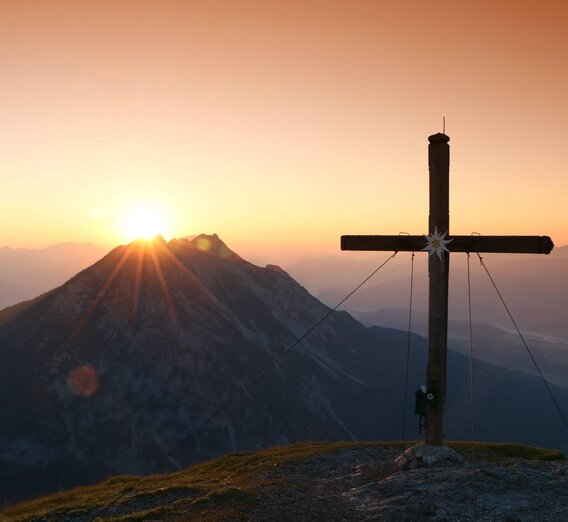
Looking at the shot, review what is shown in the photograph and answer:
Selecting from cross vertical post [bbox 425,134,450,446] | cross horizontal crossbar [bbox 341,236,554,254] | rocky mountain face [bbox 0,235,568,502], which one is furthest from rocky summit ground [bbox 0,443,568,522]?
rocky mountain face [bbox 0,235,568,502]

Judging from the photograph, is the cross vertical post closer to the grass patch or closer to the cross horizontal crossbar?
the cross horizontal crossbar

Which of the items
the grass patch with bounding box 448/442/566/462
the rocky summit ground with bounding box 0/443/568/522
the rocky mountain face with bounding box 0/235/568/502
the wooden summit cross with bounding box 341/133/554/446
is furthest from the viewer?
the rocky mountain face with bounding box 0/235/568/502

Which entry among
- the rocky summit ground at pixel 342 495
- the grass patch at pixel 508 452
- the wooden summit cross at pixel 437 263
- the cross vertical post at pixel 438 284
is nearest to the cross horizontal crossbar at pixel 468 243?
the wooden summit cross at pixel 437 263

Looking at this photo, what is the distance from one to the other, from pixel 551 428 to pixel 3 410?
189 meters

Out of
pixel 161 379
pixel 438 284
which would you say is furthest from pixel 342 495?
pixel 161 379

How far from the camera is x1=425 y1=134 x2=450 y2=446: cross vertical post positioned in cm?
1591

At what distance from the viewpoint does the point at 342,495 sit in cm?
1471

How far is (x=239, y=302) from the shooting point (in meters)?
159

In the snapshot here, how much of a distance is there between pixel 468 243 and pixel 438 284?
1654 mm

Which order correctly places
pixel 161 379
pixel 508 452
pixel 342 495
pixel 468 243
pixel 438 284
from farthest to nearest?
pixel 161 379, pixel 508 452, pixel 438 284, pixel 468 243, pixel 342 495

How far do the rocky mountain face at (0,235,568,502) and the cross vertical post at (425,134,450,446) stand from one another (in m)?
82.6

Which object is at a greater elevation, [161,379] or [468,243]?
[468,243]

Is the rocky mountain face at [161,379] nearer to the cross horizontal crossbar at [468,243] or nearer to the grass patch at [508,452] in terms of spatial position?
the grass patch at [508,452]

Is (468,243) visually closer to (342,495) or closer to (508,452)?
(342,495)
